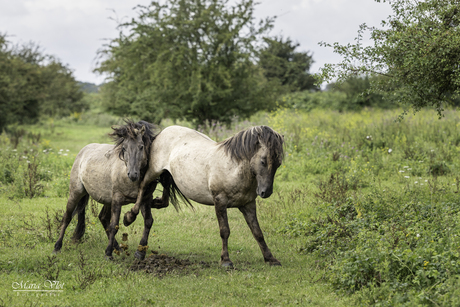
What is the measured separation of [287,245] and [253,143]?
250cm

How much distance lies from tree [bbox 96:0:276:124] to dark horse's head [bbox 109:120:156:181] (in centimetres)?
1112

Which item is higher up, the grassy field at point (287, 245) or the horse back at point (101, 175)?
the horse back at point (101, 175)

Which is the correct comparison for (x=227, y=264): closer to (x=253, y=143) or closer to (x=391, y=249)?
(x=253, y=143)

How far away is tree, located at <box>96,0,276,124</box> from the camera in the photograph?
1806 centimetres

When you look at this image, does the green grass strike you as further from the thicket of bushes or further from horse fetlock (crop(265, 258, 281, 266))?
the thicket of bushes

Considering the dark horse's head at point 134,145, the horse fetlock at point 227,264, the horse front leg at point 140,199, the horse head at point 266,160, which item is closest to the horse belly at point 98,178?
the dark horse's head at point 134,145

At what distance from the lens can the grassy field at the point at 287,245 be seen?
4664 mm

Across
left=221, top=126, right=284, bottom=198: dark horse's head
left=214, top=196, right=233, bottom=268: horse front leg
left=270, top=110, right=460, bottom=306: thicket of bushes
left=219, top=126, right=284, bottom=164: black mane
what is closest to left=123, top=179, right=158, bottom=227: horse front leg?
left=214, top=196, right=233, bottom=268: horse front leg

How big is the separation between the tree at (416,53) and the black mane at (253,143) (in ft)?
7.75

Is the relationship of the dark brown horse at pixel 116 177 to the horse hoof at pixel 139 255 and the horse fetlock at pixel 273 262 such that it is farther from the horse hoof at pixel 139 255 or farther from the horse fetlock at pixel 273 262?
the horse fetlock at pixel 273 262

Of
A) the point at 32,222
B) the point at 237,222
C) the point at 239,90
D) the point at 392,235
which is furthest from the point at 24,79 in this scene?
the point at 392,235

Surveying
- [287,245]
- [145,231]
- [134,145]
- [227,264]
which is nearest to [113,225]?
[145,231]

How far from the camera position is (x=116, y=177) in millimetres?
6516

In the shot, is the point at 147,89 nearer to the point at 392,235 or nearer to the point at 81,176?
the point at 81,176
